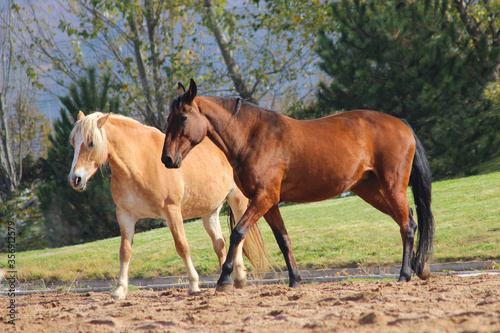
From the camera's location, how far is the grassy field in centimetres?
736

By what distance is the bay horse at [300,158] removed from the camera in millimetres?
4953

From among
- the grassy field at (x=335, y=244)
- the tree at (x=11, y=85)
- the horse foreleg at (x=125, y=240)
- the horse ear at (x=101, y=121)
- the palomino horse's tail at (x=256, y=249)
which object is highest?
the tree at (x=11, y=85)

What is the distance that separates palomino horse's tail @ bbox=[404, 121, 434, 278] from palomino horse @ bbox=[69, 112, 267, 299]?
202 centimetres

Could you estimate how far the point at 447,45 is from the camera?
45.9 feet

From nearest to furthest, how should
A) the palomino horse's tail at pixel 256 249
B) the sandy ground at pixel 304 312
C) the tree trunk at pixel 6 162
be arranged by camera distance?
the sandy ground at pixel 304 312, the palomino horse's tail at pixel 256 249, the tree trunk at pixel 6 162

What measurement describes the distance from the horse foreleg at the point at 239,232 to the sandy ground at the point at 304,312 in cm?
12

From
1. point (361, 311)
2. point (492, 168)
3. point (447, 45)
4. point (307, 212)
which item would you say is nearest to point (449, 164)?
point (492, 168)

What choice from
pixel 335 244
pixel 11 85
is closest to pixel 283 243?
pixel 335 244

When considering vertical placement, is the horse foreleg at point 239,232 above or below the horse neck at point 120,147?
below

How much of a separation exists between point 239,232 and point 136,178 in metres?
1.33

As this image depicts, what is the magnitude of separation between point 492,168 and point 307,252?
28.0ft

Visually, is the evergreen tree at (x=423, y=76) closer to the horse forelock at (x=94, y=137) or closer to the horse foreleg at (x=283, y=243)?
the horse foreleg at (x=283, y=243)

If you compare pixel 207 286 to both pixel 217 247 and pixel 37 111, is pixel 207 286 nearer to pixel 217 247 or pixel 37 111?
pixel 217 247

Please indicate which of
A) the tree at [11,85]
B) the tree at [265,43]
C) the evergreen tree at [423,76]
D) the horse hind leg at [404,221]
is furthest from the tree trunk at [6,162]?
the horse hind leg at [404,221]
